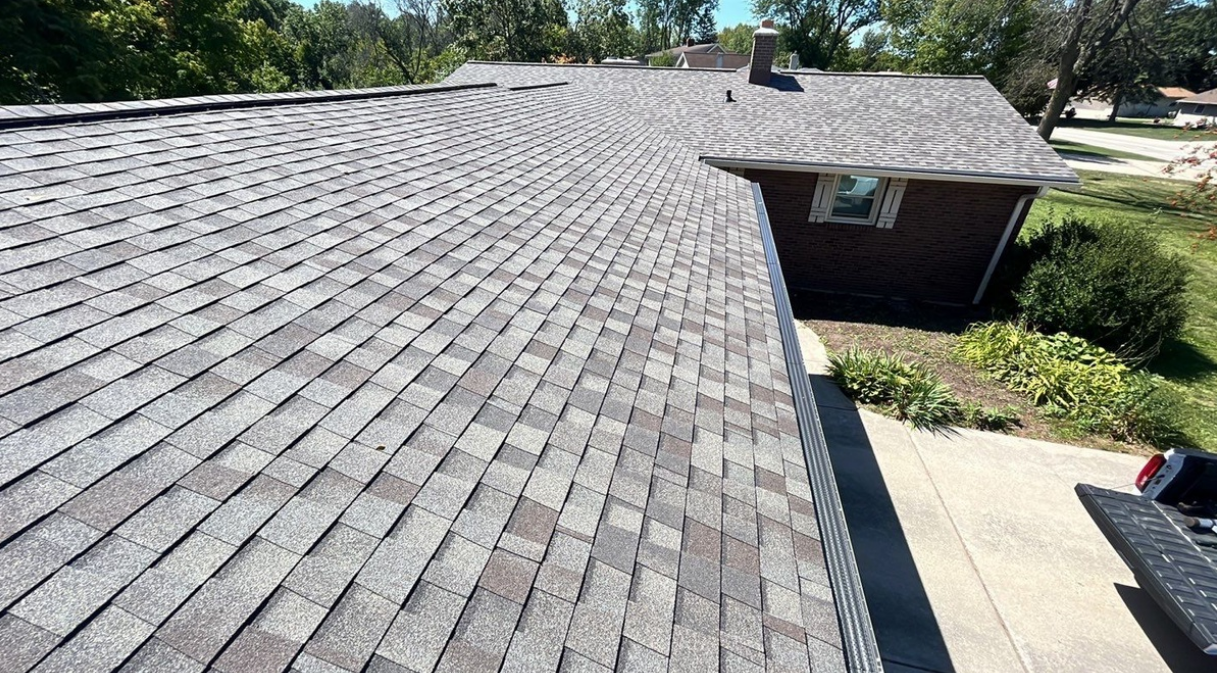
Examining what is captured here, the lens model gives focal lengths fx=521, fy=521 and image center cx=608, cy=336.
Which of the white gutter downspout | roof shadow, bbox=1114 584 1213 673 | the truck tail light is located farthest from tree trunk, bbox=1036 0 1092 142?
roof shadow, bbox=1114 584 1213 673

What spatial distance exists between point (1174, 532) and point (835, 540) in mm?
5402

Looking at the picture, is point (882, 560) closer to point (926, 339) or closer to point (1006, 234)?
point (926, 339)

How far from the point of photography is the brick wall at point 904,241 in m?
12.8

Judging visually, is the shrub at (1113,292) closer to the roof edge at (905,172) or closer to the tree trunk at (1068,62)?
the roof edge at (905,172)

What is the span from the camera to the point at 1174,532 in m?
5.52

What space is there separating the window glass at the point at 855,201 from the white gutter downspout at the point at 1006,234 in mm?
3138

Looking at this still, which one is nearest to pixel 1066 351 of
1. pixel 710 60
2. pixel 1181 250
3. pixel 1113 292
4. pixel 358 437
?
pixel 1113 292

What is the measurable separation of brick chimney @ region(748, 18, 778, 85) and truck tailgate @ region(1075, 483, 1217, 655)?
15.4 m

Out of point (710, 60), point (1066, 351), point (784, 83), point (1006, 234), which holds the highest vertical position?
point (784, 83)

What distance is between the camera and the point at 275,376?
2551 mm

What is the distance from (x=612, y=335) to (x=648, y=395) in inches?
27.4

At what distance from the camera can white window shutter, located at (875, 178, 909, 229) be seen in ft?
42.1

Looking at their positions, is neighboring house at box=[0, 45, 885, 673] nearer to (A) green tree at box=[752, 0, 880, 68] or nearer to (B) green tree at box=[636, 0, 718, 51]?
(A) green tree at box=[752, 0, 880, 68]

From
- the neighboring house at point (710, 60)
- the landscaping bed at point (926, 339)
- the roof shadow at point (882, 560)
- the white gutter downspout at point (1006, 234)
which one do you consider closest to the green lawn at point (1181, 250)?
the landscaping bed at point (926, 339)
